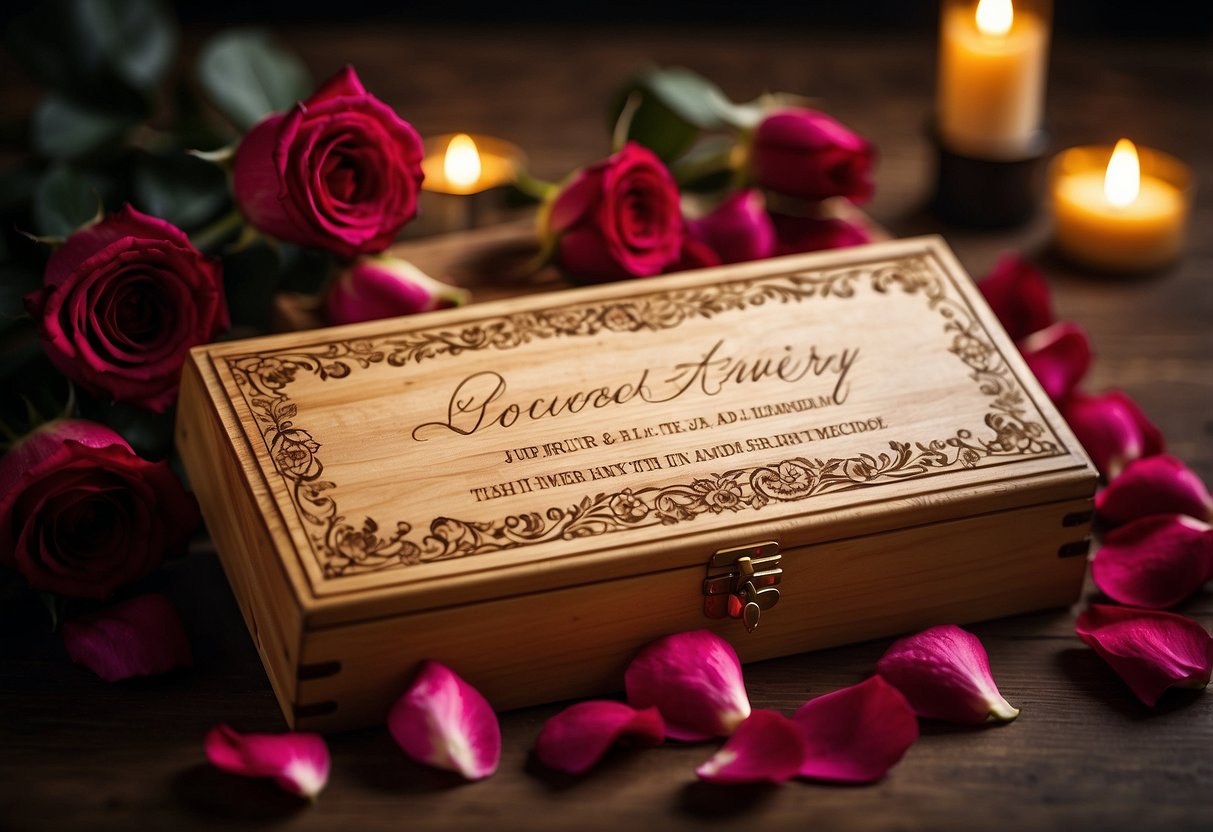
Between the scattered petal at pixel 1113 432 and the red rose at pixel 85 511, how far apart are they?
0.85 m

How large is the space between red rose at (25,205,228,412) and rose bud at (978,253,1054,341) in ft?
2.66

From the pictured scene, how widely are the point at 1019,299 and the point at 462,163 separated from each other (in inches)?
26.0

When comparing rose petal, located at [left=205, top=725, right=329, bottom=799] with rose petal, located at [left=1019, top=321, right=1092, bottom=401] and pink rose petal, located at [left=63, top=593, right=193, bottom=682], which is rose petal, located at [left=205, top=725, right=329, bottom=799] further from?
rose petal, located at [left=1019, top=321, right=1092, bottom=401]

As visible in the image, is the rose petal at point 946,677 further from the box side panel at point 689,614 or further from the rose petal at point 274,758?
the rose petal at point 274,758

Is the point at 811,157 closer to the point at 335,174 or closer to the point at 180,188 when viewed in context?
the point at 335,174

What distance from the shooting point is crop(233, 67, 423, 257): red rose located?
4.05 feet

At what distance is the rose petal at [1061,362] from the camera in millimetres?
1439

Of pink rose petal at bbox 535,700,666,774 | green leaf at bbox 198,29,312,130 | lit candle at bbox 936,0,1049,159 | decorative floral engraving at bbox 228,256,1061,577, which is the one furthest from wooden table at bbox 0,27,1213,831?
green leaf at bbox 198,29,312,130

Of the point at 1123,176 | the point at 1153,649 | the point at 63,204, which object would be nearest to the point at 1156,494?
the point at 1153,649

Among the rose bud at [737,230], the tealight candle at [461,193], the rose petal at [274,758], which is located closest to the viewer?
the rose petal at [274,758]

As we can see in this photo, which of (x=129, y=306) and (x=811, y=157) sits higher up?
(x=811, y=157)

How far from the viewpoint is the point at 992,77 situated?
176 centimetres

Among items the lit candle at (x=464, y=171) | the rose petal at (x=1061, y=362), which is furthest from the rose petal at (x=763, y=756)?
the lit candle at (x=464, y=171)

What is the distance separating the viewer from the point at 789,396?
4.08ft
